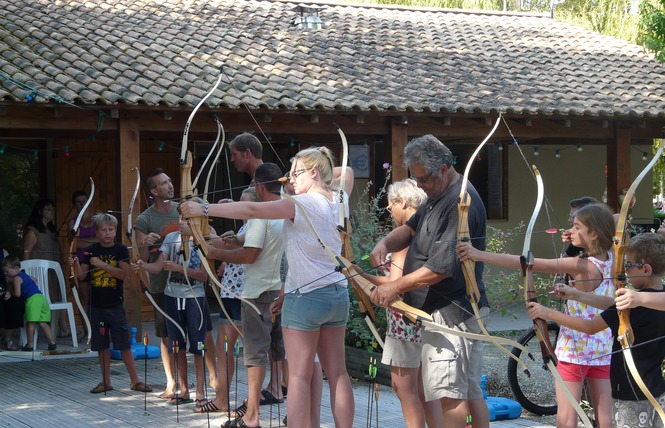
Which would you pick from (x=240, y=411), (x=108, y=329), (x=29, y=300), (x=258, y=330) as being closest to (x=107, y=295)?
(x=108, y=329)

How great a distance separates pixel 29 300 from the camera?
9.67 m

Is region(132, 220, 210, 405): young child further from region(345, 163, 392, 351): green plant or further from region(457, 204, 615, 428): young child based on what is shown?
region(457, 204, 615, 428): young child

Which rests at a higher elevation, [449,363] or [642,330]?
[642,330]

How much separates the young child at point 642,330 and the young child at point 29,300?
22.9ft

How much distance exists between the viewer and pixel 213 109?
10.4 metres

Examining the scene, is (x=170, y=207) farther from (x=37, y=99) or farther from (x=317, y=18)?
(x=317, y=18)

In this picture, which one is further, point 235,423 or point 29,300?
point 29,300

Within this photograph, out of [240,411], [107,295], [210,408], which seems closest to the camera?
[240,411]

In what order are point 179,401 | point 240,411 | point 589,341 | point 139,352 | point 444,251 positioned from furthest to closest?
point 139,352 < point 179,401 < point 240,411 < point 589,341 < point 444,251

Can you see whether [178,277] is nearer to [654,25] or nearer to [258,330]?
[258,330]

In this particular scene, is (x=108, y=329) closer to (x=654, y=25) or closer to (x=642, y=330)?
(x=642, y=330)

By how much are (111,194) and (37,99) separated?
3408 millimetres

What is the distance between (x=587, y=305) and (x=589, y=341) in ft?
0.58

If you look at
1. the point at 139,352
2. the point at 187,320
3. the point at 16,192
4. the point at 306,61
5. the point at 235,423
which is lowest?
the point at 139,352
